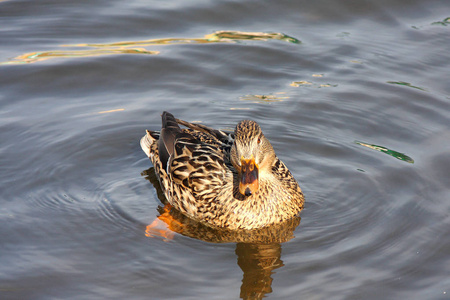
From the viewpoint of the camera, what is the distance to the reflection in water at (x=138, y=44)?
1176cm

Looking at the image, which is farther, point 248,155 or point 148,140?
point 148,140

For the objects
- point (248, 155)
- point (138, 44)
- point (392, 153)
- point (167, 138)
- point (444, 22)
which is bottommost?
point (392, 153)

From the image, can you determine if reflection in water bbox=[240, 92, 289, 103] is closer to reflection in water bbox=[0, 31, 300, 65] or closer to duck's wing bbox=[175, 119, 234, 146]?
duck's wing bbox=[175, 119, 234, 146]

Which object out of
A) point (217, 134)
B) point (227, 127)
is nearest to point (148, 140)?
point (217, 134)

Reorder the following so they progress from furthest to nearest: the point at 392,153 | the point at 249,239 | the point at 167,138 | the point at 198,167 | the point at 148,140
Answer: the point at 148,140 < the point at 392,153 < the point at 167,138 < the point at 198,167 < the point at 249,239

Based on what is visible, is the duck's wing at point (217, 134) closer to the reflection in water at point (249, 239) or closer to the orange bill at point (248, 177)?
the reflection in water at point (249, 239)

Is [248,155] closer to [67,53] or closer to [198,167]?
[198,167]

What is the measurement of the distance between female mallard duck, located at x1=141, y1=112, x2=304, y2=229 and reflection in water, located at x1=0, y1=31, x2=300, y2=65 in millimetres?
3921

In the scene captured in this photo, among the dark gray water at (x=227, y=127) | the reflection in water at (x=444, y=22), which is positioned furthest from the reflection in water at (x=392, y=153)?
the reflection in water at (x=444, y=22)

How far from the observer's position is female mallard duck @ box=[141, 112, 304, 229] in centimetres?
725

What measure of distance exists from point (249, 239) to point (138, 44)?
5857mm

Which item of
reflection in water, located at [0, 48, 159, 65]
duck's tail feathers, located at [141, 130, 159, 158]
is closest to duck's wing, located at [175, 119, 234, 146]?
duck's tail feathers, located at [141, 130, 159, 158]

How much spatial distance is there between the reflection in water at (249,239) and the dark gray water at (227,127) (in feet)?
0.08

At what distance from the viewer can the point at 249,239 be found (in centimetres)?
752
